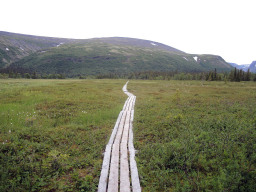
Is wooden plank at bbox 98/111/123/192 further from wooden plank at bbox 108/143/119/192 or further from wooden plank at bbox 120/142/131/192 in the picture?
wooden plank at bbox 120/142/131/192

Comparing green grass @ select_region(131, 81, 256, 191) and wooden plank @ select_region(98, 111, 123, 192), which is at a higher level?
green grass @ select_region(131, 81, 256, 191)

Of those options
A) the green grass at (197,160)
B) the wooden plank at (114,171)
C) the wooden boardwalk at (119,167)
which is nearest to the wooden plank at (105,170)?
the wooden boardwalk at (119,167)

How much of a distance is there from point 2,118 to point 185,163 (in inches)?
609

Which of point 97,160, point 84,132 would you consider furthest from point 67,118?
point 97,160

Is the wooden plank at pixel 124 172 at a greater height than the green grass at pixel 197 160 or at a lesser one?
lesser

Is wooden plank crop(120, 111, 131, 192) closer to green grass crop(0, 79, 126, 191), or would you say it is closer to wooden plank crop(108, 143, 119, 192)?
wooden plank crop(108, 143, 119, 192)

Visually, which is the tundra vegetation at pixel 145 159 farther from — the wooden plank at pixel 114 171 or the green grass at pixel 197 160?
the wooden plank at pixel 114 171

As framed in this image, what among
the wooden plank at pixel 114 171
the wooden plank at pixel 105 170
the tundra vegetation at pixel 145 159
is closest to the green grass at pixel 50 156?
the tundra vegetation at pixel 145 159

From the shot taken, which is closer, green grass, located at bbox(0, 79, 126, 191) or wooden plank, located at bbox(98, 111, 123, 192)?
wooden plank, located at bbox(98, 111, 123, 192)

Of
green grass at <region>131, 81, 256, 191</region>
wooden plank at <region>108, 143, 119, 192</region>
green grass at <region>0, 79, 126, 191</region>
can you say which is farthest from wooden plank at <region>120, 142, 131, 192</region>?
green grass at <region>0, 79, 126, 191</region>

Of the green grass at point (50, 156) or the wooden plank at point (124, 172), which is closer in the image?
the wooden plank at point (124, 172)

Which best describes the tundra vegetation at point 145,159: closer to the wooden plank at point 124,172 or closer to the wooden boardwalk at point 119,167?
the wooden boardwalk at point 119,167

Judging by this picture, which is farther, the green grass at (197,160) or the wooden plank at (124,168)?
the wooden plank at (124,168)

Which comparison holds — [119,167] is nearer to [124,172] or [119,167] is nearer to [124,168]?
[124,168]
